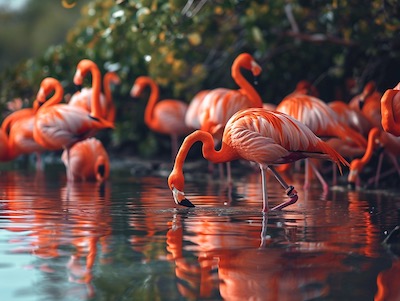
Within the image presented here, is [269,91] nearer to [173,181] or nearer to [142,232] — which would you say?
[173,181]

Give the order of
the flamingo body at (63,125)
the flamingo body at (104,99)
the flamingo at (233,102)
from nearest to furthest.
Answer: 1. the flamingo at (233,102)
2. the flamingo body at (63,125)
3. the flamingo body at (104,99)

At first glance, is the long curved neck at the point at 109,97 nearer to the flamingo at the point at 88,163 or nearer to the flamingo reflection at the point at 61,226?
the flamingo at the point at 88,163

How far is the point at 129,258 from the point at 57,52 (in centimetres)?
1067

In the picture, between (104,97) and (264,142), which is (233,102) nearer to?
(264,142)

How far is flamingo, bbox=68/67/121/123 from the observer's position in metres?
13.1

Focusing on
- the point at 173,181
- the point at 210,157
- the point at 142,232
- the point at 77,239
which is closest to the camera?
the point at 77,239

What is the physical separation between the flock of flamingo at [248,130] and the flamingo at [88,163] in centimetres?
1

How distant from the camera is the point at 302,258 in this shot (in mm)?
5082

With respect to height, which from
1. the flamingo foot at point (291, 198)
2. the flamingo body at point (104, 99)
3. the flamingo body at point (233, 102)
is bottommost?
the flamingo foot at point (291, 198)

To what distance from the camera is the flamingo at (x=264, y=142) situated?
24.0ft

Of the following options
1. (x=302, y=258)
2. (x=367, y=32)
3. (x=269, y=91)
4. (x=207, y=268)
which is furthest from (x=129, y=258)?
(x=269, y=91)

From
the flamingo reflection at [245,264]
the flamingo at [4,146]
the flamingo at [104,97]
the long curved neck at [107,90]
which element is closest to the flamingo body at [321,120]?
the flamingo reflection at [245,264]

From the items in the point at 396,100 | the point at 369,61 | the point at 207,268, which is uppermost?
the point at 369,61

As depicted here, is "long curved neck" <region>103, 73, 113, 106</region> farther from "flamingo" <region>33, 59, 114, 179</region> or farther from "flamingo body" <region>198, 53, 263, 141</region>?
"flamingo body" <region>198, 53, 263, 141</region>
